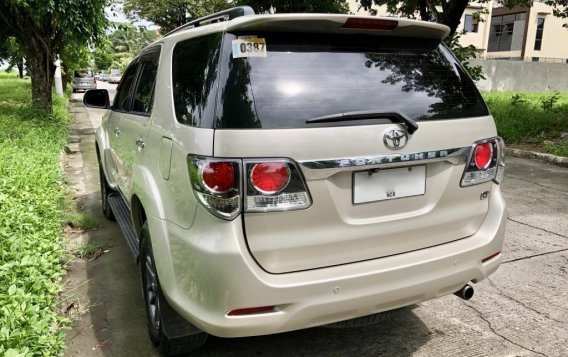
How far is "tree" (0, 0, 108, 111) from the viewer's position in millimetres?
8086

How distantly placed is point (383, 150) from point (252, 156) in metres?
0.60

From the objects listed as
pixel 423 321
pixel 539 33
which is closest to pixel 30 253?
pixel 423 321

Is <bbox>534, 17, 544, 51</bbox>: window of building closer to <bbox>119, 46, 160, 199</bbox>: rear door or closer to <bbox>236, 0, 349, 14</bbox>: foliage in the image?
<bbox>236, 0, 349, 14</bbox>: foliage

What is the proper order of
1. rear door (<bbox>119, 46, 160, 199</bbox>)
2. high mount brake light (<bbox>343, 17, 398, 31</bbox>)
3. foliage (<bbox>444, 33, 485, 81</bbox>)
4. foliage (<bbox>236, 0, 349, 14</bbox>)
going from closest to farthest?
1. high mount brake light (<bbox>343, 17, 398, 31</bbox>)
2. rear door (<bbox>119, 46, 160, 199</bbox>)
3. foliage (<bbox>444, 33, 485, 81</bbox>)
4. foliage (<bbox>236, 0, 349, 14</bbox>)

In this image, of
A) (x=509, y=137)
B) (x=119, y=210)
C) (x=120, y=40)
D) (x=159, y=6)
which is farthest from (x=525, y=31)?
(x=120, y=40)

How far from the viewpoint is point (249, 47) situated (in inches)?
81.5

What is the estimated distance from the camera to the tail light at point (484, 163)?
236 cm

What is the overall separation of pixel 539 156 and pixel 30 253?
793cm

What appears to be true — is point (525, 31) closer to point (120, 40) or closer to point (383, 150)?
point (383, 150)

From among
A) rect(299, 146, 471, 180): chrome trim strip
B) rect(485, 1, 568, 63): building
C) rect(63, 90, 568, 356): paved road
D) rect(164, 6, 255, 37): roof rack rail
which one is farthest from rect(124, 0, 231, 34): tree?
rect(299, 146, 471, 180): chrome trim strip

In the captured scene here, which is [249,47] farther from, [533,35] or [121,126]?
[533,35]

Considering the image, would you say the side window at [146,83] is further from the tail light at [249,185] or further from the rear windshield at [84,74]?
the rear windshield at [84,74]

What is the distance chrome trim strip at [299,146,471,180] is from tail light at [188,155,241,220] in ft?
0.93

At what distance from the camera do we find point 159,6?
105ft
